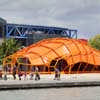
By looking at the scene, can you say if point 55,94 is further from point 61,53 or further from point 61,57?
point 61,53

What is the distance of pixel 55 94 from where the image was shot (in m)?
37.1

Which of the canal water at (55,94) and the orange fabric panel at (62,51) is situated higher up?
the orange fabric panel at (62,51)

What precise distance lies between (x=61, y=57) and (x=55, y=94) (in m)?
28.9

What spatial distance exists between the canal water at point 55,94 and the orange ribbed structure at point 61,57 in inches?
918

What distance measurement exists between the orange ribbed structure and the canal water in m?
23.3

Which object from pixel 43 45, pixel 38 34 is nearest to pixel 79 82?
pixel 43 45

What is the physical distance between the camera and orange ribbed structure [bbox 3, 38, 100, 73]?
213 ft

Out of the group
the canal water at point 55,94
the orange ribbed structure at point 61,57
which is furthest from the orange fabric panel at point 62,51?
the canal water at point 55,94

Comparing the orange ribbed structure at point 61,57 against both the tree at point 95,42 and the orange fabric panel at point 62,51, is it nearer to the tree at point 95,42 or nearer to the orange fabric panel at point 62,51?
the orange fabric panel at point 62,51

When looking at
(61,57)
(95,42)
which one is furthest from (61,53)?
(95,42)

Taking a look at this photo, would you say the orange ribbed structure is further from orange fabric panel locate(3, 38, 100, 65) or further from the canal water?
the canal water

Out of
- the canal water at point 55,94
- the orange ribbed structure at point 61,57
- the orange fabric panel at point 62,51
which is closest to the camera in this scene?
the canal water at point 55,94

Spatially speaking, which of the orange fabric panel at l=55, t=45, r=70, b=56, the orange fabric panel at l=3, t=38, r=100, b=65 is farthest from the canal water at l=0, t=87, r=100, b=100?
the orange fabric panel at l=55, t=45, r=70, b=56

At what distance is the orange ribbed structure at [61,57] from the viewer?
6498cm
